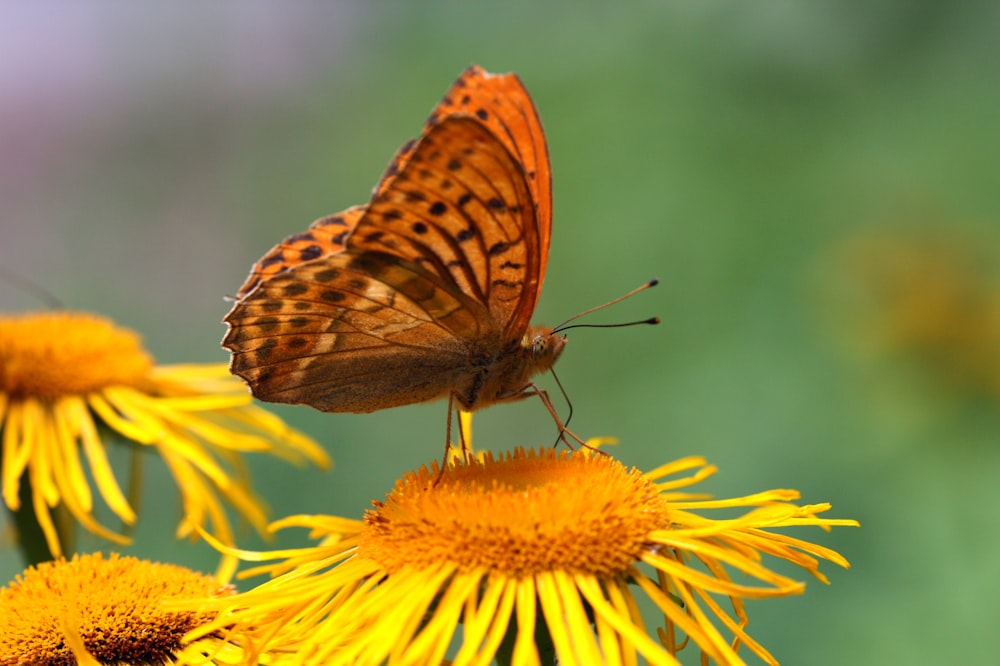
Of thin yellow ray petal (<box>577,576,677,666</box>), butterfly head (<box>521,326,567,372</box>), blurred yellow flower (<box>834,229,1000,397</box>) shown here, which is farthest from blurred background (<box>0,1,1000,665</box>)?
thin yellow ray petal (<box>577,576,677,666</box>)

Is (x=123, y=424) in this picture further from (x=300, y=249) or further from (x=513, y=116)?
(x=513, y=116)

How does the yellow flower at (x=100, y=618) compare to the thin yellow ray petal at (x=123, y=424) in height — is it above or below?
below

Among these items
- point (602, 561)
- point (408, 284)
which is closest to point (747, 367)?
point (408, 284)

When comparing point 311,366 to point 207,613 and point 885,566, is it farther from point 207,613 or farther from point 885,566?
point 885,566

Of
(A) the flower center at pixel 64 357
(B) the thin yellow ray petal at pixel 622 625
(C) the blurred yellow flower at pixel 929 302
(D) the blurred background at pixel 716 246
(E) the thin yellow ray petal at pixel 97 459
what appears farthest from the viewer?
(C) the blurred yellow flower at pixel 929 302

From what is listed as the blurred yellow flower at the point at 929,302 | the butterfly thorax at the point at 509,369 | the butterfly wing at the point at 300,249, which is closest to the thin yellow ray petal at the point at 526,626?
the butterfly thorax at the point at 509,369

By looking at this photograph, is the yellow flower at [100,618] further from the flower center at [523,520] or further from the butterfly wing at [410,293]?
the butterfly wing at [410,293]

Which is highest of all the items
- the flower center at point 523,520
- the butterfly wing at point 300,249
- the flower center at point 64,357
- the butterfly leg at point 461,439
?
the flower center at point 64,357
